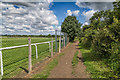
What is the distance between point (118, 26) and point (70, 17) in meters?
23.7

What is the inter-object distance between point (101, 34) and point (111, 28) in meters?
0.76

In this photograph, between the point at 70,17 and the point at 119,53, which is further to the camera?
the point at 70,17

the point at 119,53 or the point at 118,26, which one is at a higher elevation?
the point at 118,26

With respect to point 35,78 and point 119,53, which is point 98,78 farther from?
point 35,78

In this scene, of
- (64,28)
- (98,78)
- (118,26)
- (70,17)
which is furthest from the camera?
(70,17)

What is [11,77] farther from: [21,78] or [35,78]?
[35,78]

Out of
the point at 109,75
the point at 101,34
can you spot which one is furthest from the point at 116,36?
the point at 109,75

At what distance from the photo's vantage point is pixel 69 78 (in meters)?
3.60

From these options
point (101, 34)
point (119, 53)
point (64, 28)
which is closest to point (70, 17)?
point (64, 28)

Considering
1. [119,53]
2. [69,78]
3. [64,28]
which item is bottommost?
[69,78]

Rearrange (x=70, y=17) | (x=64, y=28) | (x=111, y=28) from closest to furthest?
(x=111, y=28) → (x=64, y=28) → (x=70, y=17)

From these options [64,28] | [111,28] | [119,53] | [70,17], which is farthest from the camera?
[70,17]

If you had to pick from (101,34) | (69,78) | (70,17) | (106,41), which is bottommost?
(69,78)

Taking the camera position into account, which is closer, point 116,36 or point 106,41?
point 116,36
